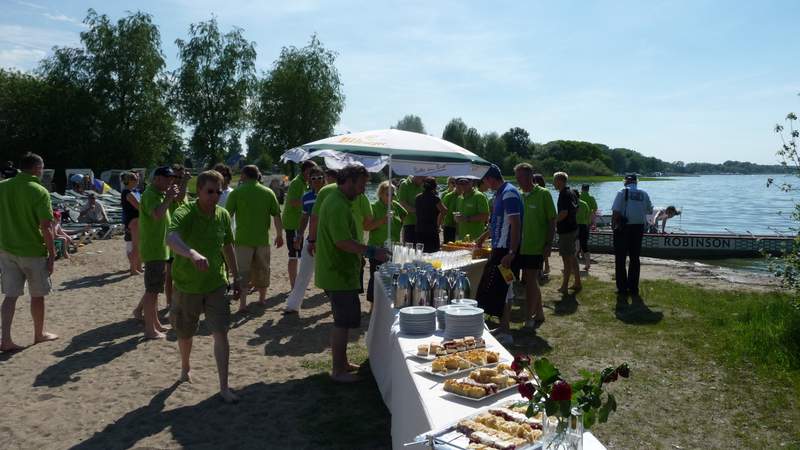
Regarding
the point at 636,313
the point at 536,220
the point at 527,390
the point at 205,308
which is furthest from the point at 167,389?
the point at 636,313

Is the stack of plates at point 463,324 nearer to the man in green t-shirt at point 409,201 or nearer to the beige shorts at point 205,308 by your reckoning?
the beige shorts at point 205,308

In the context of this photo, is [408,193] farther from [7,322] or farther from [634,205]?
[7,322]

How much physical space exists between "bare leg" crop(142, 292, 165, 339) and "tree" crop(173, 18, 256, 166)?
1210 inches

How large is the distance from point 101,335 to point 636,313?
658cm

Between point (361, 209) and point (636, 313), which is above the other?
point (361, 209)

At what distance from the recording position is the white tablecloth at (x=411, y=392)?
2520mm

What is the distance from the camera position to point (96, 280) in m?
9.41

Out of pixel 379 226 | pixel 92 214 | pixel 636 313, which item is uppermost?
pixel 379 226

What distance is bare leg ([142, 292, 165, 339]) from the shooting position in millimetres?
5859

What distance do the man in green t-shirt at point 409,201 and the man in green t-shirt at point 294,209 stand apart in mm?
1795

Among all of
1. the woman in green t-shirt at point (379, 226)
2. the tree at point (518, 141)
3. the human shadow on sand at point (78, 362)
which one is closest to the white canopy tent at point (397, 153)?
the woman in green t-shirt at point (379, 226)

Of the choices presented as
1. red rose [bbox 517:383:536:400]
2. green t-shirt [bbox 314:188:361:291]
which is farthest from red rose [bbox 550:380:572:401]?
green t-shirt [bbox 314:188:361:291]

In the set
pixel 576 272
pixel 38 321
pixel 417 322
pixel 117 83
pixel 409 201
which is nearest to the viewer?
pixel 417 322

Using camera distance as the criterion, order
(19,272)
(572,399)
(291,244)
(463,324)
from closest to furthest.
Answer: (572,399) → (463,324) → (19,272) → (291,244)
